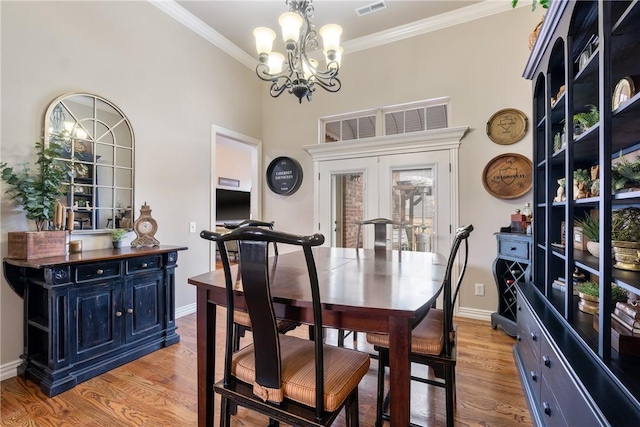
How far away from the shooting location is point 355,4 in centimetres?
322

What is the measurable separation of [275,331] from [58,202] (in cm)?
229

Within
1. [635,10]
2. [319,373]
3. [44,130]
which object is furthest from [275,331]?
[44,130]

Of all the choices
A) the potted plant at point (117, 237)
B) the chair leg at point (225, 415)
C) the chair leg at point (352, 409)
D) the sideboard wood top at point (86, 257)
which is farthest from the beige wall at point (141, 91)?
the chair leg at point (352, 409)

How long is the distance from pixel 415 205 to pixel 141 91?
3253 mm

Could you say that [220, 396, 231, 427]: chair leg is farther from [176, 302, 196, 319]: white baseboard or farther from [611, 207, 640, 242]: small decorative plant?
[176, 302, 196, 319]: white baseboard

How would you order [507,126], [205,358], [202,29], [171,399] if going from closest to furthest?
[205,358] → [171,399] → [507,126] → [202,29]

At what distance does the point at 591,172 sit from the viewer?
5.20 ft

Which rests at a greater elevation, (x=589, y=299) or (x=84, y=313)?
(x=589, y=299)

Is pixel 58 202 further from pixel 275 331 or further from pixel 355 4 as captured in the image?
pixel 355 4

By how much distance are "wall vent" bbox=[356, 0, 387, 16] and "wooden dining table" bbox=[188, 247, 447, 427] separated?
2861mm

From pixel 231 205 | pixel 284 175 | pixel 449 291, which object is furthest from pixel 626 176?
pixel 231 205

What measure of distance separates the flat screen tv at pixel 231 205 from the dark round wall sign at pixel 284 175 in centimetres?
258

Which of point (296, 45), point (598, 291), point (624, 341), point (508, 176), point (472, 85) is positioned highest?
point (472, 85)

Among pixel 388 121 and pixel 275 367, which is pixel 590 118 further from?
pixel 388 121
